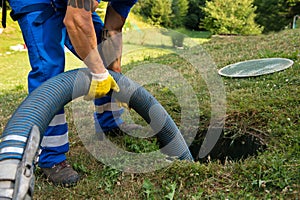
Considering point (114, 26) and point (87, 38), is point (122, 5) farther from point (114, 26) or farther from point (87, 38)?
point (87, 38)

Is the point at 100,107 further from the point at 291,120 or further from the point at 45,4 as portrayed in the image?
the point at 291,120

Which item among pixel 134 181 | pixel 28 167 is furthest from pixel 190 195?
pixel 28 167

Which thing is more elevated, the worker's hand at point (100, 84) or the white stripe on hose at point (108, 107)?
the worker's hand at point (100, 84)

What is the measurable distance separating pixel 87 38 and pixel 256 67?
320 cm

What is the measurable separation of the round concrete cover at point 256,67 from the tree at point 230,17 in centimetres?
1828

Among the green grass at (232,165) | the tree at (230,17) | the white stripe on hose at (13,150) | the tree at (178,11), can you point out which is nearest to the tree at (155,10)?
the tree at (178,11)

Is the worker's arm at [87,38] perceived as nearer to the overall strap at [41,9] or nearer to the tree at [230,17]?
the overall strap at [41,9]

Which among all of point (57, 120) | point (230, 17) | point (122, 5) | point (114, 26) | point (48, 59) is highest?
point (122, 5)

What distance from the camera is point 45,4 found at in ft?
7.58

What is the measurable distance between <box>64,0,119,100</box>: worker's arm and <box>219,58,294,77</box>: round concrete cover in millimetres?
2621

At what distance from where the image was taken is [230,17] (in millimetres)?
24109

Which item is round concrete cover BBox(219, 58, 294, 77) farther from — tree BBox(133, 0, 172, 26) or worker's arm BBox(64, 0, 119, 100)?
tree BBox(133, 0, 172, 26)

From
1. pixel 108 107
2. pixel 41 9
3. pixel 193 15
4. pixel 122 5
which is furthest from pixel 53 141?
pixel 193 15

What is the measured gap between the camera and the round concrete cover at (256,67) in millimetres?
4365
